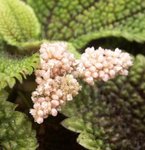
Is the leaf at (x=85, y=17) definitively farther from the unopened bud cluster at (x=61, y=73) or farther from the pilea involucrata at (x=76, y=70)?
the unopened bud cluster at (x=61, y=73)

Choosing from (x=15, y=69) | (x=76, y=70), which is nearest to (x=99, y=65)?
(x=76, y=70)

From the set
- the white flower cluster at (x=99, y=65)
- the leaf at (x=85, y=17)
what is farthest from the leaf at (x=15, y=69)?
the leaf at (x=85, y=17)

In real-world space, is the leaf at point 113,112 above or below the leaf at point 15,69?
below

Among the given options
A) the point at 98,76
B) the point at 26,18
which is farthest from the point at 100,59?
the point at 26,18

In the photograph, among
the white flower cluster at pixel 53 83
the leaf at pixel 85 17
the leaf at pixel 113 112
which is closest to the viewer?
the white flower cluster at pixel 53 83

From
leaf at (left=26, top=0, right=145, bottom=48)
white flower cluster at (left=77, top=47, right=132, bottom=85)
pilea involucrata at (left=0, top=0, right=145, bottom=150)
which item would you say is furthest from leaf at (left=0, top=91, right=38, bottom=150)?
leaf at (left=26, top=0, right=145, bottom=48)

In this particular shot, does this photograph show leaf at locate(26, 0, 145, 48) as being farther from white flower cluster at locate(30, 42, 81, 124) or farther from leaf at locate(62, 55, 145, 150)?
white flower cluster at locate(30, 42, 81, 124)
